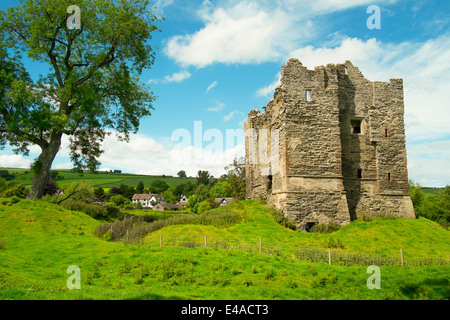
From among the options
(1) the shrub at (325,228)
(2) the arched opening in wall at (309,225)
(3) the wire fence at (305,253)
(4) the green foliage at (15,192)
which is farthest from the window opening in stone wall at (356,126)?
(4) the green foliage at (15,192)

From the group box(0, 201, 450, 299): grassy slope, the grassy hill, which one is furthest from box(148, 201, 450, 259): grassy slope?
the grassy hill

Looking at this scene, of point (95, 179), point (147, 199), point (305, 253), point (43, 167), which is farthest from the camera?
point (95, 179)

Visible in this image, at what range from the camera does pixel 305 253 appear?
579 inches

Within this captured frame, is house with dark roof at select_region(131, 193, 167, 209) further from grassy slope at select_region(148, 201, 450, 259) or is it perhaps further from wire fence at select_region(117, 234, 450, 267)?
wire fence at select_region(117, 234, 450, 267)

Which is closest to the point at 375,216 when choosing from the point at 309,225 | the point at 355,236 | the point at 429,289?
the point at 355,236

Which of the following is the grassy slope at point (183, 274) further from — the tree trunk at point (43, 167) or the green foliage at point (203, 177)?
the green foliage at point (203, 177)

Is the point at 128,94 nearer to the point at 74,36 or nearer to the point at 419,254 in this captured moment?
the point at 74,36

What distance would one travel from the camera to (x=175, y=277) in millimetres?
11375

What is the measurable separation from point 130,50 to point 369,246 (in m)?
25.1

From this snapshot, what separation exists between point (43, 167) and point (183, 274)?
1830cm

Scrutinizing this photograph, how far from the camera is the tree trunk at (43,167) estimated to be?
2398 centimetres

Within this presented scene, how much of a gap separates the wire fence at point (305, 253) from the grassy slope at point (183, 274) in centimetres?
126

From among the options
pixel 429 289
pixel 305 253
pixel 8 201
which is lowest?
pixel 429 289

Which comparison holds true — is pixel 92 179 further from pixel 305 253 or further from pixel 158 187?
pixel 305 253
